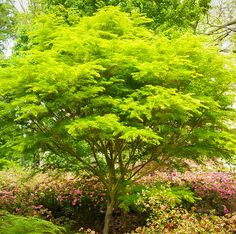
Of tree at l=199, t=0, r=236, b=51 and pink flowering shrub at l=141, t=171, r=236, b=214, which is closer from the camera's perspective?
pink flowering shrub at l=141, t=171, r=236, b=214

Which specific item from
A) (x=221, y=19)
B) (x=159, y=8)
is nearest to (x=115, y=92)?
(x=159, y=8)

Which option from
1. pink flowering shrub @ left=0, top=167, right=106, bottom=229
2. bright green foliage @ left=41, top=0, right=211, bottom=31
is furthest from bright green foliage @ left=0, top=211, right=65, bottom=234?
bright green foliage @ left=41, top=0, right=211, bottom=31

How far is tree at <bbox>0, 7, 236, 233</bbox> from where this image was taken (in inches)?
253

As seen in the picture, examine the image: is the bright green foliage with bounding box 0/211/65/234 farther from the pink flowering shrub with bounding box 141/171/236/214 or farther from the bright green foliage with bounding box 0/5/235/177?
the pink flowering shrub with bounding box 141/171/236/214

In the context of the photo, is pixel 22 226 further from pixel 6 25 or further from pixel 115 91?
pixel 6 25

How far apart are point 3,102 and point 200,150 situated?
375 cm

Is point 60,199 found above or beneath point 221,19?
beneath

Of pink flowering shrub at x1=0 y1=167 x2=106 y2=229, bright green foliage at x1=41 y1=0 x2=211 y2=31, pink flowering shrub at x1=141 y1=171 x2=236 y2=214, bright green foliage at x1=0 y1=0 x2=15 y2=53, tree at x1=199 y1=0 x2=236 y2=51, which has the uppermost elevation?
bright green foliage at x1=0 y1=0 x2=15 y2=53

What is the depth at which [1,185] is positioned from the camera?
11.7 meters

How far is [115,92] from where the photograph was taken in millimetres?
7141

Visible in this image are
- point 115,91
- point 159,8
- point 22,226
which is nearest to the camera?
point 22,226

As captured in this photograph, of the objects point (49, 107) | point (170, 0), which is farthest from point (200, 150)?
point (170, 0)

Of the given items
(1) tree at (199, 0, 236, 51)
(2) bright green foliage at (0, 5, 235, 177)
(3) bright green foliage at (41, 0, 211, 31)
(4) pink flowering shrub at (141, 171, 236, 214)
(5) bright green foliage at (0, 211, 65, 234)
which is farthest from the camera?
(1) tree at (199, 0, 236, 51)

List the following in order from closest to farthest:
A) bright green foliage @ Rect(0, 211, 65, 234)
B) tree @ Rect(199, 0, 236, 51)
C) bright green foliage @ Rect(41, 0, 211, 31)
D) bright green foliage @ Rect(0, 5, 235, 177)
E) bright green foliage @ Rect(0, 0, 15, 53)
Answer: bright green foliage @ Rect(0, 211, 65, 234) → bright green foliage @ Rect(0, 5, 235, 177) → bright green foliage @ Rect(41, 0, 211, 31) → tree @ Rect(199, 0, 236, 51) → bright green foliage @ Rect(0, 0, 15, 53)
